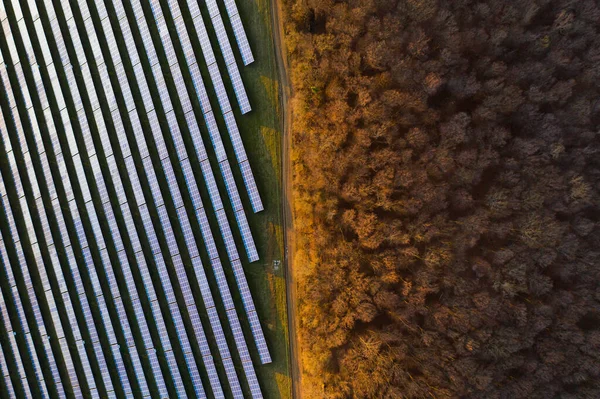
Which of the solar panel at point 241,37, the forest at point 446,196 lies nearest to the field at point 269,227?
the solar panel at point 241,37

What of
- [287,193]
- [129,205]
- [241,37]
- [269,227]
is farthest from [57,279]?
[241,37]

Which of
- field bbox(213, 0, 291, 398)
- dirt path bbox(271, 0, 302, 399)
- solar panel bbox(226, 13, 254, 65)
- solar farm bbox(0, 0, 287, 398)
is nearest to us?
solar panel bbox(226, 13, 254, 65)

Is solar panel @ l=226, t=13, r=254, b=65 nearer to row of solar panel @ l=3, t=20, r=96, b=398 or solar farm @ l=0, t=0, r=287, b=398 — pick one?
solar farm @ l=0, t=0, r=287, b=398

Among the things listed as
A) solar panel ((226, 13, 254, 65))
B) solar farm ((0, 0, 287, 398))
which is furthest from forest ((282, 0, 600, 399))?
solar farm ((0, 0, 287, 398))

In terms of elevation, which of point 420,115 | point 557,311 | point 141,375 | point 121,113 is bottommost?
point 557,311

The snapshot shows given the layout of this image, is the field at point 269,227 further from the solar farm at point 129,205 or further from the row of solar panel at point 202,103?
the row of solar panel at point 202,103

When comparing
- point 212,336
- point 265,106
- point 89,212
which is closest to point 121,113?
point 89,212

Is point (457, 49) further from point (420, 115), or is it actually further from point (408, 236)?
point (408, 236)
